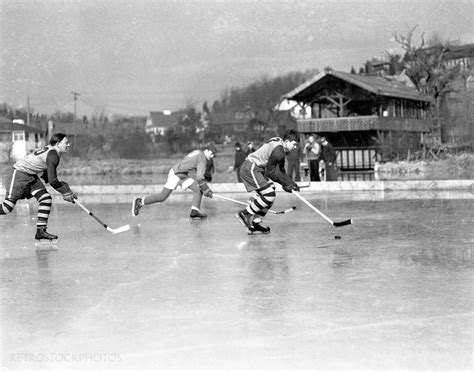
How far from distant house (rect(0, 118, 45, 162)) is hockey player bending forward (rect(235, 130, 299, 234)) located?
25.6 m

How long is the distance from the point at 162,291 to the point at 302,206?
29.1 feet

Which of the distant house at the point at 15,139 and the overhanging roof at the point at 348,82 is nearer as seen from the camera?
the distant house at the point at 15,139

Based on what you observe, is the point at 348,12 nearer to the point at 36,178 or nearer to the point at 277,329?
the point at 36,178

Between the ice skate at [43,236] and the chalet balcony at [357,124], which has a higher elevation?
the chalet balcony at [357,124]

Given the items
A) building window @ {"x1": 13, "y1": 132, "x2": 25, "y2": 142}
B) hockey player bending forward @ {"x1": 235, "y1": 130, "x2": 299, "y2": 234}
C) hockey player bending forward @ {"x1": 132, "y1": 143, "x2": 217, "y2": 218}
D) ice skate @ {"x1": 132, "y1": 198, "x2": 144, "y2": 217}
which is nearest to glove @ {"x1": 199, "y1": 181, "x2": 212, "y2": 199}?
hockey player bending forward @ {"x1": 132, "y1": 143, "x2": 217, "y2": 218}

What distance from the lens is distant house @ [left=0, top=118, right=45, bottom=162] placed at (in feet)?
113

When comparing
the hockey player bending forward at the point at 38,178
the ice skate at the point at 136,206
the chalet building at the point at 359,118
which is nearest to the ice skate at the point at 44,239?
the hockey player bending forward at the point at 38,178

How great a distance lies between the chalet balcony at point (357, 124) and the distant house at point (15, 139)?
16.0m

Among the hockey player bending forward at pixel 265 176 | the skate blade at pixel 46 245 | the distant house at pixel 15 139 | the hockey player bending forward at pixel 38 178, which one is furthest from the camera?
the distant house at pixel 15 139

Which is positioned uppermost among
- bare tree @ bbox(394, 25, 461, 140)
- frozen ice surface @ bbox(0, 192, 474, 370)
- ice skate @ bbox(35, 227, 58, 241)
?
bare tree @ bbox(394, 25, 461, 140)

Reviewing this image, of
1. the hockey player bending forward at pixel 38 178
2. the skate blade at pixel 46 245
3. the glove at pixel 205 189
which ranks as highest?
the hockey player bending forward at pixel 38 178

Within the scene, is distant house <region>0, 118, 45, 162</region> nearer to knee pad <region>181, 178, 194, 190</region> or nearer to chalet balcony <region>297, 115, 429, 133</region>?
chalet balcony <region>297, 115, 429, 133</region>

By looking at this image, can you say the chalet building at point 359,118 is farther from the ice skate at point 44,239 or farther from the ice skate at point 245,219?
the ice skate at point 44,239

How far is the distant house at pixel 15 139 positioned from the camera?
3434cm
